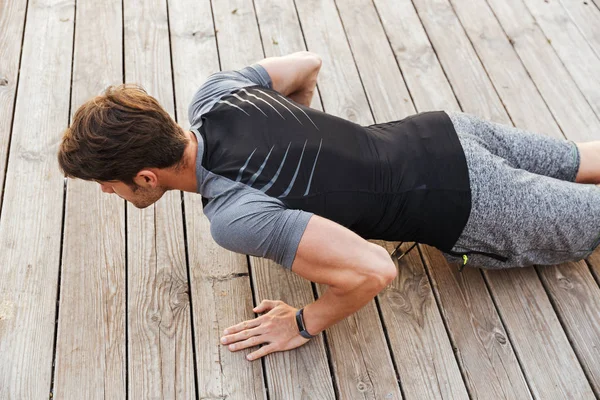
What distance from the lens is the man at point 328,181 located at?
140 cm

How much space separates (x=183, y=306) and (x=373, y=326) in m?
0.56

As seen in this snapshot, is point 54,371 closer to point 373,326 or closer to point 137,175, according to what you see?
point 137,175

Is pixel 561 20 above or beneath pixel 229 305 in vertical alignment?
above

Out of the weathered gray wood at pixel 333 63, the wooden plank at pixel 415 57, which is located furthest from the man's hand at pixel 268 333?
the wooden plank at pixel 415 57

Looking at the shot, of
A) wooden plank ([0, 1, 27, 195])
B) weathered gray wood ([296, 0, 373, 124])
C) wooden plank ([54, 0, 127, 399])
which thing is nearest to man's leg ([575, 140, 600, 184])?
weathered gray wood ([296, 0, 373, 124])

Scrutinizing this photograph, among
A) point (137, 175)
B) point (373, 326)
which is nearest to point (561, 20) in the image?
point (373, 326)

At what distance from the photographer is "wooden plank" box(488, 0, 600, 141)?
2256 mm

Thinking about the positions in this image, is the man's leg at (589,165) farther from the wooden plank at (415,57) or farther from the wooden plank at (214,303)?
the wooden plank at (214,303)

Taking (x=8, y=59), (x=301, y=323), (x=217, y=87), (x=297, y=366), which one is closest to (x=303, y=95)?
(x=217, y=87)

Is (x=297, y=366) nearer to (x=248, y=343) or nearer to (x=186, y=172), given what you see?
(x=248, y=343)

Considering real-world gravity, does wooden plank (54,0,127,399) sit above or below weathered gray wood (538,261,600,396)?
below

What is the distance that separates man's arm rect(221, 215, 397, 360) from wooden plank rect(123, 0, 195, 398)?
8.5 inches

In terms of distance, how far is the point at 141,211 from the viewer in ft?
6.32

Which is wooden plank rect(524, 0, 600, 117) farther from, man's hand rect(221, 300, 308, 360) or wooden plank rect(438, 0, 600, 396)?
man's hand rect(221, 300, 308, 360)
